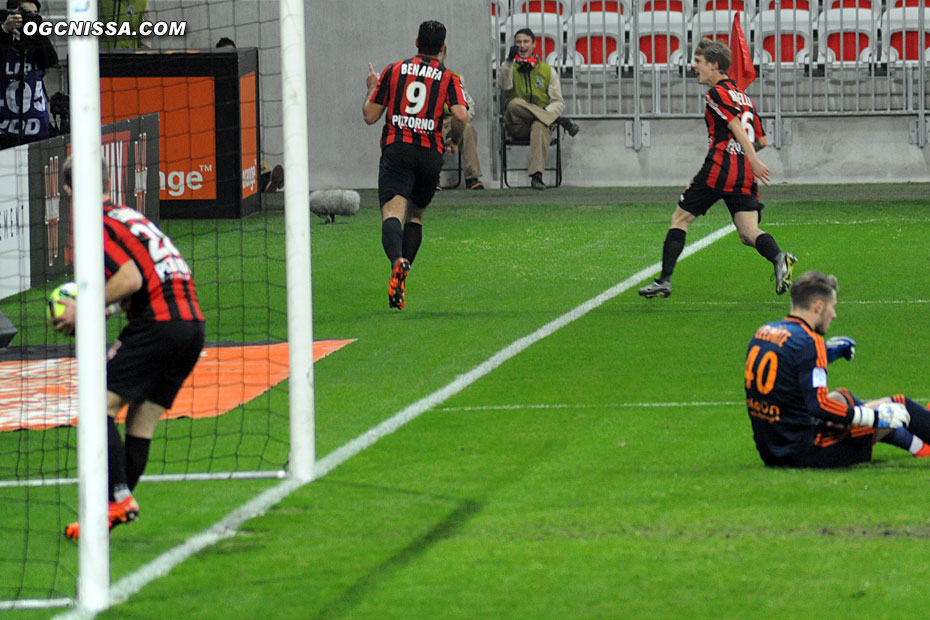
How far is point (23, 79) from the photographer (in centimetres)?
1589

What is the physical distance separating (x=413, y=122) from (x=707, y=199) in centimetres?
227

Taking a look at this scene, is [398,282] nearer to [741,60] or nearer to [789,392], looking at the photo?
[789,392]

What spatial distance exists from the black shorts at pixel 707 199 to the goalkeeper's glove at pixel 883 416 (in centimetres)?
559

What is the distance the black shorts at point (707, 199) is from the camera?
40.0ft

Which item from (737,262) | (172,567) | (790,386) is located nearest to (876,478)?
(790,386)

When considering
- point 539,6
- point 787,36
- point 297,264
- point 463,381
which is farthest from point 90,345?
point 787,36

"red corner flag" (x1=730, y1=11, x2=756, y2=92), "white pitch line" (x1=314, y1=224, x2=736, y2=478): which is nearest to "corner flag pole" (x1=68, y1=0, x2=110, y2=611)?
"white pitch line" (x1=314, y1=224, x2=736, y2=478)

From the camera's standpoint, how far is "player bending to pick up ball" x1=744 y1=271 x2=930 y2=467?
21.4 ft

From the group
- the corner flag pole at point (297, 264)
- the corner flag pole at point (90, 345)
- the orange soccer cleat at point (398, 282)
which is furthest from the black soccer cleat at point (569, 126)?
the corner flag pole at point (90, 345)

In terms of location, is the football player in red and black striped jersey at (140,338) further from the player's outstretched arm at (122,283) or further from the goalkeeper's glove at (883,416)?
the goalkeeper's glove at (883,416)

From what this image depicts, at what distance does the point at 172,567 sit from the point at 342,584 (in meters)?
0.62

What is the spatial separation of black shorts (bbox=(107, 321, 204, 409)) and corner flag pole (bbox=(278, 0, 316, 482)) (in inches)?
27.8

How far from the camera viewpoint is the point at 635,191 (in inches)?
904

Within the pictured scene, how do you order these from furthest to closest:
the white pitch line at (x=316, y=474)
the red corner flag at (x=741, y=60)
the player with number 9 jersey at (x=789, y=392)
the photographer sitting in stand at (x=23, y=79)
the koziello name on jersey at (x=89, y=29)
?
the red corner flag at (x=741, y=60) → the photographer sitting in stand at (x=23, y=79) → the player with number 9 jersey at (x=789, y=392) → the white pitch line at (x=316, y=474) → the koziello name on jersey at (x=89, y=29)
